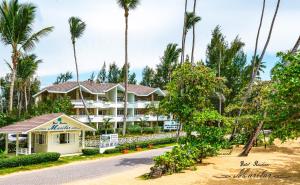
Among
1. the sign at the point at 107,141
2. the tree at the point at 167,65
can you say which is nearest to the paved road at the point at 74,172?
the sign at the point at 107,141

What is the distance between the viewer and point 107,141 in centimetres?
3844

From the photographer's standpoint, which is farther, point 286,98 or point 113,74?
point 113,74

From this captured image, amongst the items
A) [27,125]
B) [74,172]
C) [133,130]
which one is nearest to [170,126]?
[133,130]

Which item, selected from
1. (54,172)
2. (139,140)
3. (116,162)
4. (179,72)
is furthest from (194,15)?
(54,172)

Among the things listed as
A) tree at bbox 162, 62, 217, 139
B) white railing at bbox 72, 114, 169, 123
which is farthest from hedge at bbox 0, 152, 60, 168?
white railing at bbox 72, 114, 169, 123

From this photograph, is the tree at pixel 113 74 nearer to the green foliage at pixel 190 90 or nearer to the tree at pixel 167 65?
the tree at pixel 167 65

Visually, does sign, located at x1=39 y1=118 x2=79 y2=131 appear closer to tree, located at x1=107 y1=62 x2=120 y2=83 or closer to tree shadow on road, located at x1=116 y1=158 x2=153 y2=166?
tree shadow on road, located at x1=116 y1=158 x2=153 y2=166

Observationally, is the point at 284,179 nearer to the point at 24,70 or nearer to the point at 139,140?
the point at 139,140

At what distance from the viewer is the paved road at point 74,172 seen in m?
22.8

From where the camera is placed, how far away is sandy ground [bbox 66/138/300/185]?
20.2 m

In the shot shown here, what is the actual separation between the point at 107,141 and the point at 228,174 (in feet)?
59.9

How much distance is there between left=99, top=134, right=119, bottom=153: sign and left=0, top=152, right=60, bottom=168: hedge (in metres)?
6.67

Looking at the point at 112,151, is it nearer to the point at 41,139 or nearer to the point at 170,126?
the point at 41,139

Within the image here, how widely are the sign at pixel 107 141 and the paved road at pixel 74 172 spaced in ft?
16.7
